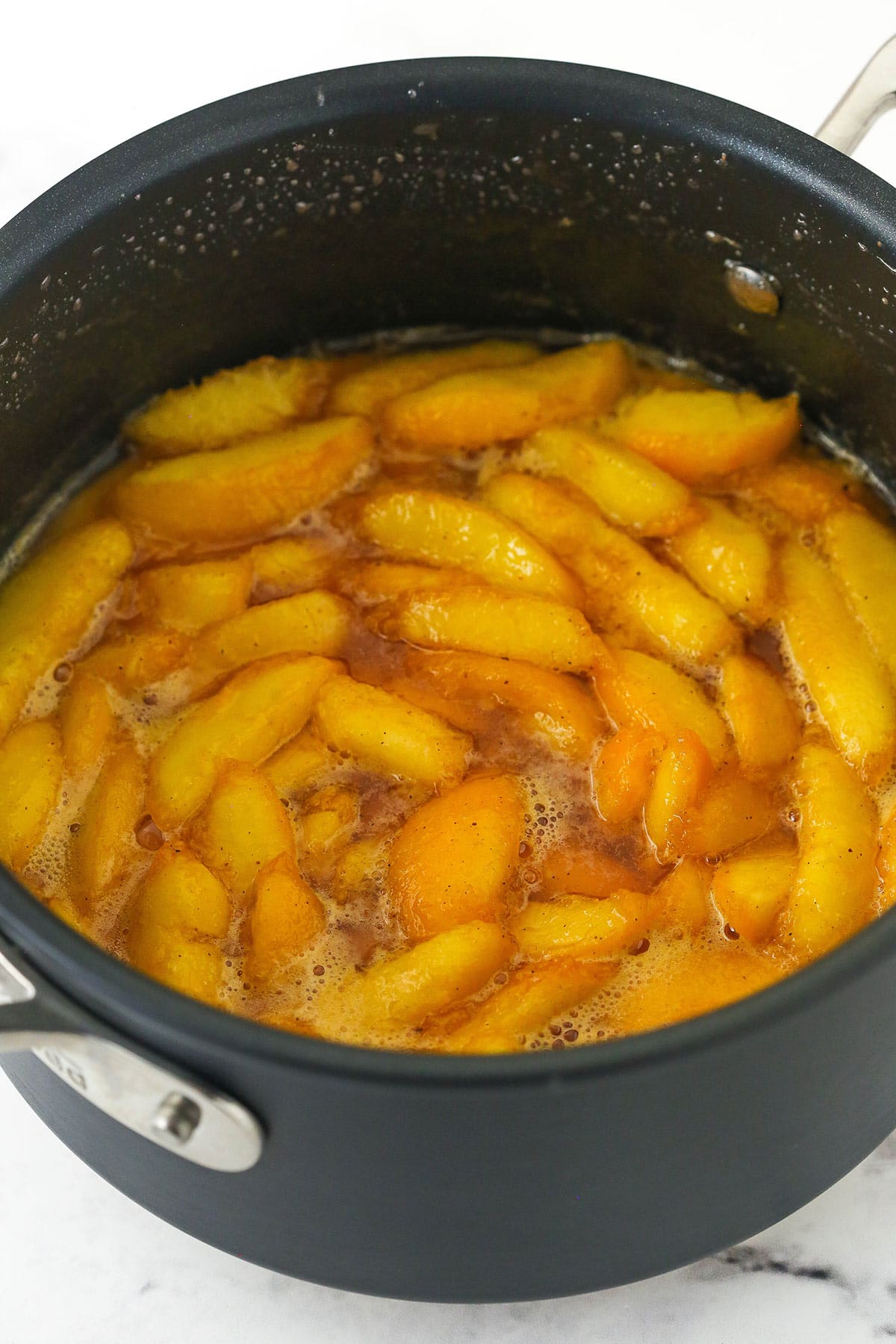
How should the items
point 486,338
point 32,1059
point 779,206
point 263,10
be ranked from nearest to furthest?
point 32,1059 < point 779,206 < point 486,338 < point 263,10

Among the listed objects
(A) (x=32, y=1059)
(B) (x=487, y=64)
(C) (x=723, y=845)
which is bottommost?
(A) (x=32, y=1059)

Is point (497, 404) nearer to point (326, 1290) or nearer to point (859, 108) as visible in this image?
point (859, 108)

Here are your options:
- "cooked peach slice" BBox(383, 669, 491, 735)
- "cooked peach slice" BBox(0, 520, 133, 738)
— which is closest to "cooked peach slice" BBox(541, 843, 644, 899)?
"cooked peach slice" BBox(383, 669, 491, 735)

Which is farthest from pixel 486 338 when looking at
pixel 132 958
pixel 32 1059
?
pixel 32 1059

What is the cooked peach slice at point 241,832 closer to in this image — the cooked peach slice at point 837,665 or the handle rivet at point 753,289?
the cooked peach slice at point 837,665

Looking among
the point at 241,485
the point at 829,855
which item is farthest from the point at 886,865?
the point at 241,485

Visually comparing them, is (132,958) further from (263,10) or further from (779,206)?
(263,10)

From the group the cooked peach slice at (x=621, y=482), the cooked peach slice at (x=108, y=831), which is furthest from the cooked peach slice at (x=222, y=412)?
the cooked peach slice at (x=108, y=831)

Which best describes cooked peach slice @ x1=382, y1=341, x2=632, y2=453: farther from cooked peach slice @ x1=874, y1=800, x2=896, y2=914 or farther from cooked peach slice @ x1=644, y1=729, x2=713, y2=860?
cooked peach slice @ x1=874, y1=800, x2=896, y2=914
